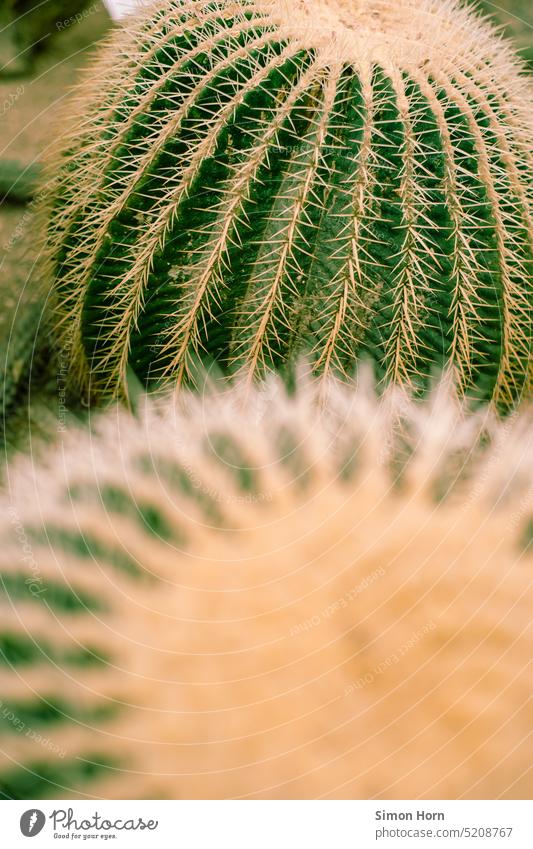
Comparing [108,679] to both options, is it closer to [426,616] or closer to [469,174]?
[426,616]
